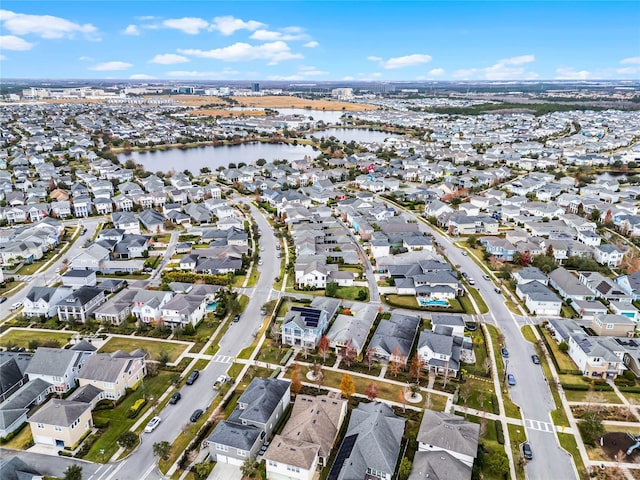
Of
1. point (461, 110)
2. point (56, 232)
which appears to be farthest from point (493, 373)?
point (461, 110)

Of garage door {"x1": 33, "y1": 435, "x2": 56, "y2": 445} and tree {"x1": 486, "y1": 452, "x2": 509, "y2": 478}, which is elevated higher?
tree {"x1": 486, "y1": 452, "x2": 509, "y2": 478}

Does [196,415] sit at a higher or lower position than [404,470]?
lower

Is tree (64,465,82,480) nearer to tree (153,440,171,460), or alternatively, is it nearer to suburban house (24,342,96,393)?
tree (153,440,171,460)

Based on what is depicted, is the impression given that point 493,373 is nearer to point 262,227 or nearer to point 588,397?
point 588,397

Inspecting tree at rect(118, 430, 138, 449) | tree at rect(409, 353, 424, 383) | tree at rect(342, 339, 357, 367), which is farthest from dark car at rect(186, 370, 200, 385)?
tree at rect(409, 353, 424, 383)

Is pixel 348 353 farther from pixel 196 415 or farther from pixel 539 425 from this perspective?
pixel 539 425

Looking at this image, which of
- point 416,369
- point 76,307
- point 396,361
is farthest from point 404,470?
point 76,307

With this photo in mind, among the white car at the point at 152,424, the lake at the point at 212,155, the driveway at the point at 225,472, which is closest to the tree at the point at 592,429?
the driveway at the point at 225,472
